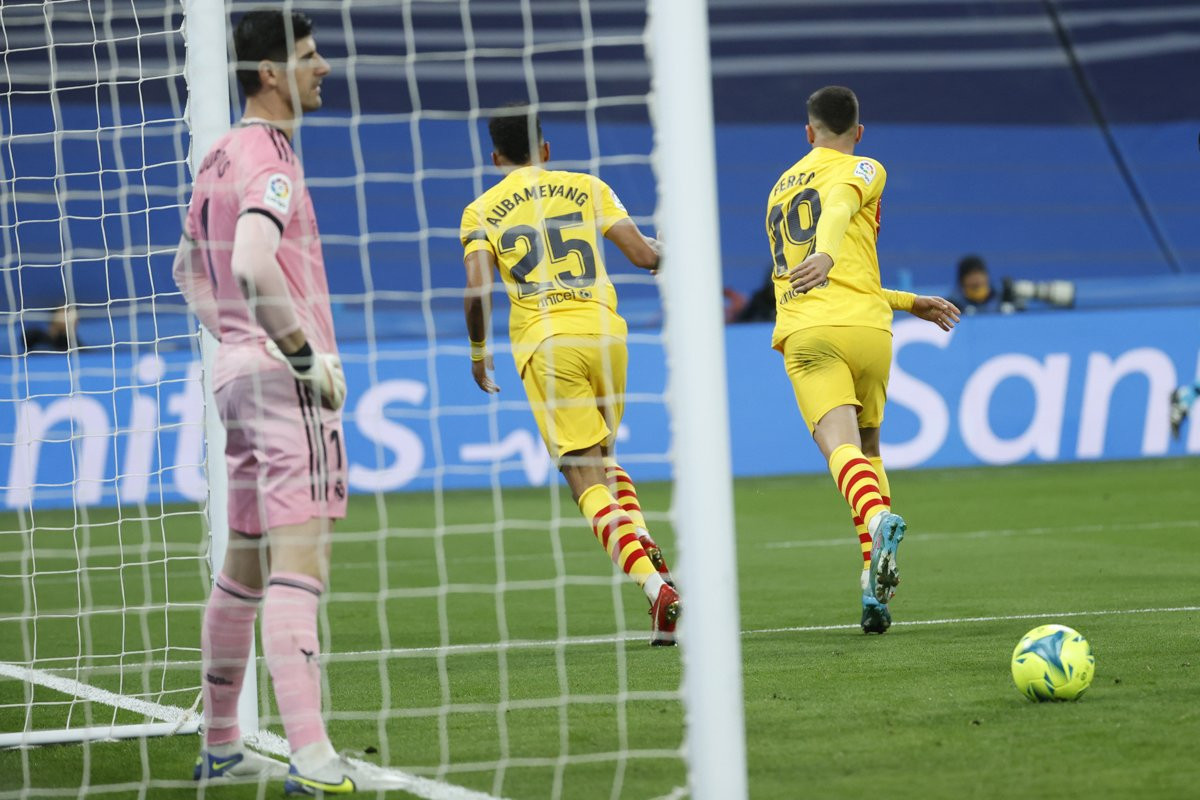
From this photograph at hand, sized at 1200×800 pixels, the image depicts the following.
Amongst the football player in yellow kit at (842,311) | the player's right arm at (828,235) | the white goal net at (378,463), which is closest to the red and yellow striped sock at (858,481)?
the football player in yellow kit at (842,311)

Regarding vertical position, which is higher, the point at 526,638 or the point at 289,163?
the point at 289,163

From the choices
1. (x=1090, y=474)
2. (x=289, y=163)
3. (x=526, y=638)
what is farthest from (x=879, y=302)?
(x=1090, y=474)

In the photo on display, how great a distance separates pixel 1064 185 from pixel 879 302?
1353 centimetres

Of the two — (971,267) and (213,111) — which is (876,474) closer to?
(213,111)

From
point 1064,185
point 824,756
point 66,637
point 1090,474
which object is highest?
point 1064,185

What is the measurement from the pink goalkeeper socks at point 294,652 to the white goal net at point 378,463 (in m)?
0.33

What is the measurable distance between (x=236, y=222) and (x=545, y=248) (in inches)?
105

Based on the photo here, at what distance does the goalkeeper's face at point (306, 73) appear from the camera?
12.4ft

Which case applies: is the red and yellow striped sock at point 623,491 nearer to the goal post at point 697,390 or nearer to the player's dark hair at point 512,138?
the player's dark hair at point 512,138

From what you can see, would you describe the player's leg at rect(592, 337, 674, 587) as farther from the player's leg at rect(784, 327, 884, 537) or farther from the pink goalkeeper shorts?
the pink goalkeeper shorts

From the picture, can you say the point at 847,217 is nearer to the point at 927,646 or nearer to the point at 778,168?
the point at 927,646

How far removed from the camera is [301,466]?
3701mm

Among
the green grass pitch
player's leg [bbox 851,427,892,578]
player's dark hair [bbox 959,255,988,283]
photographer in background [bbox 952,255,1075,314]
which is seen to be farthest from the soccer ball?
player's dark hair [bbox 959,255,988,283]

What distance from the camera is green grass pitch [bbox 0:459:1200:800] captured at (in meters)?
3.93
